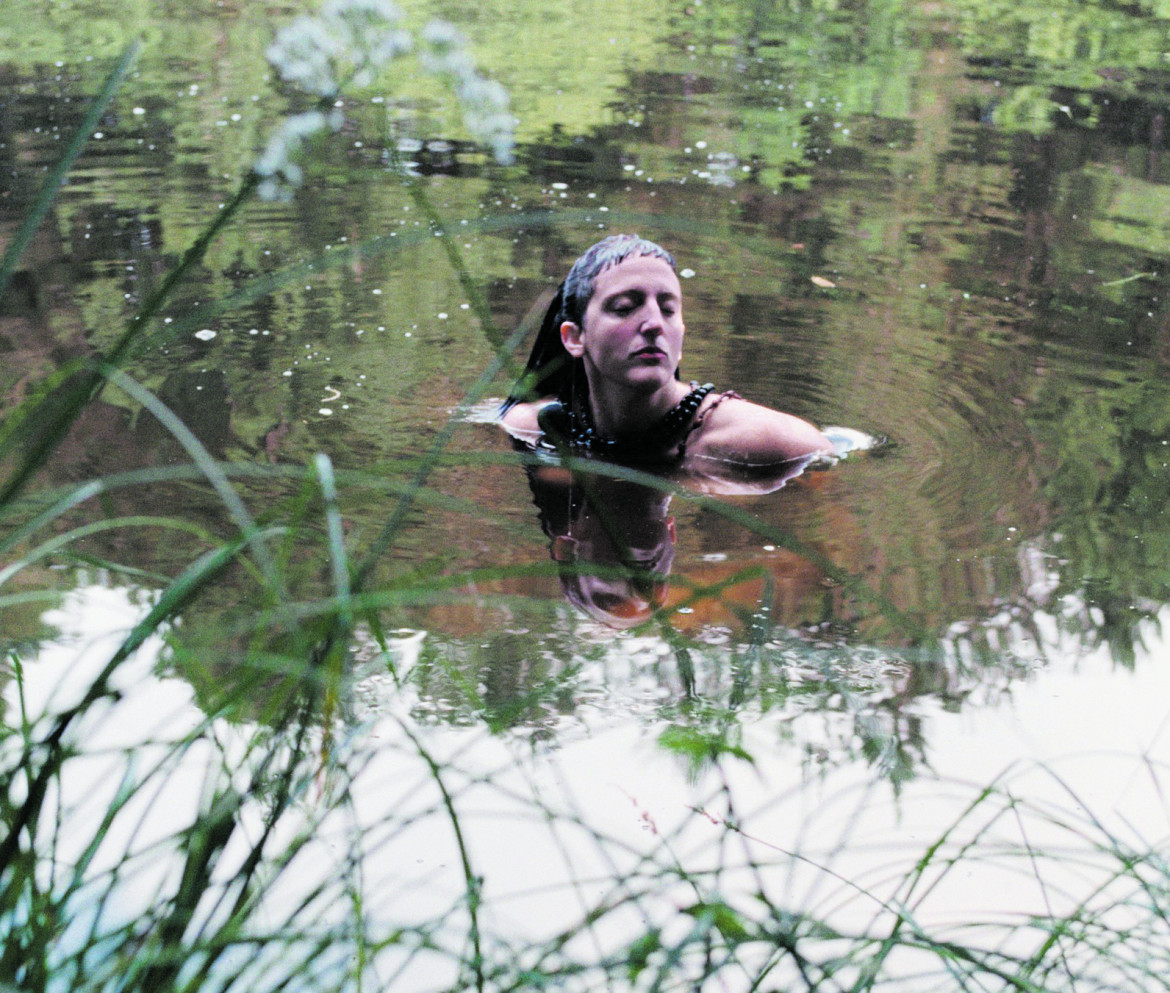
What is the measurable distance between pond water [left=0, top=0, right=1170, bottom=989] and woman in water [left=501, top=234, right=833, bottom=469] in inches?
9.5

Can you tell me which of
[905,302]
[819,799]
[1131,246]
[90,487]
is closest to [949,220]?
[1131,246]

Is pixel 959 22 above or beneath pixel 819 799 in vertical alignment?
above

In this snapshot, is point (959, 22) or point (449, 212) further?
point (959, 22)

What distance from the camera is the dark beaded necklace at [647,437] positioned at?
365 centimetres

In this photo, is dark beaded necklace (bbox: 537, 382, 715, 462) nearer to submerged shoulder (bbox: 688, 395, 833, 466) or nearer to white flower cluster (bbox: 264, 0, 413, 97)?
submerged shoulder (bbox: 688, 395, 833, 466)

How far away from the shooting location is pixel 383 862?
1.75 meters

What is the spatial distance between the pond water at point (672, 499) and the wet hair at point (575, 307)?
26 centimetres

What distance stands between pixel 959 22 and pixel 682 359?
723 centimetres

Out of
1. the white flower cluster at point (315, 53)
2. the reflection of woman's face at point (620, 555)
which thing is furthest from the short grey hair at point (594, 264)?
the white flower cluster at point (315, 53)

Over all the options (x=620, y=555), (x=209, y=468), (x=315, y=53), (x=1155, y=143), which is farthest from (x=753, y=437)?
(x=1155, y=143)

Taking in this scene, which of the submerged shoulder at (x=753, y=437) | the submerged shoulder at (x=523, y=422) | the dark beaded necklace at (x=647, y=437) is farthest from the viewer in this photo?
the submerged shoulder at (x=523, y=422)

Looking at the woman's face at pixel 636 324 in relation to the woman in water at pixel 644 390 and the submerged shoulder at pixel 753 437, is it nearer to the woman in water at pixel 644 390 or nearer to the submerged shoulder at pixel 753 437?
the woman in water at pixel 644 390

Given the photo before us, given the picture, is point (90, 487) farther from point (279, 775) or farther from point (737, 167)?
point (737, 167)

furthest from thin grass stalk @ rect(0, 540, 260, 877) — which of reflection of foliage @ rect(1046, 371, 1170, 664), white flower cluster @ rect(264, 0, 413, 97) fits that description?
white flower cluster @ rect(264, 0, 413, 97)
